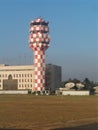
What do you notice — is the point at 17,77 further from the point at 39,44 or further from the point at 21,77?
the point at 39,44

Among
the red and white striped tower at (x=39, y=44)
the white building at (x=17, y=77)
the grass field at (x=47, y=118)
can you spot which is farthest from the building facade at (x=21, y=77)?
the grass field at (x=47, y=118)

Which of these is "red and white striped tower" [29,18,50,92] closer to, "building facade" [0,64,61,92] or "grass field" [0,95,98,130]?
"building facade" [0,64,61,92]

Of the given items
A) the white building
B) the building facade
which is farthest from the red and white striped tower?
the white building

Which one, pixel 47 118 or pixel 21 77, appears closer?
pixel 47 118

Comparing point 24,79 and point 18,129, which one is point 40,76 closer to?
point 24,79

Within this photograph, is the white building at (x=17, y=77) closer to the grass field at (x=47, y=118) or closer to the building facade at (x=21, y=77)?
the building facade at (x=21, y=77)

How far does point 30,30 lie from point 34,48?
568cm

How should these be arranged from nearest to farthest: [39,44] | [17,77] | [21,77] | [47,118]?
1. [47,118]
2. [39,44]
3. [21,77]
4. [17,77]

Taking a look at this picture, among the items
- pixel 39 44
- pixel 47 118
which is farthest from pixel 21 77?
pixel 47 118

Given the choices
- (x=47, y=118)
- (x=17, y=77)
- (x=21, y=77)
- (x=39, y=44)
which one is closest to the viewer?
(x=47, y=118)

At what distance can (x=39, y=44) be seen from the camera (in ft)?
420

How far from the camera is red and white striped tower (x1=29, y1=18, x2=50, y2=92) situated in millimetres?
127625

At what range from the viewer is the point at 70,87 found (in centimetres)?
15362

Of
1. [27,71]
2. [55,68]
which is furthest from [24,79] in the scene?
[55,68]
